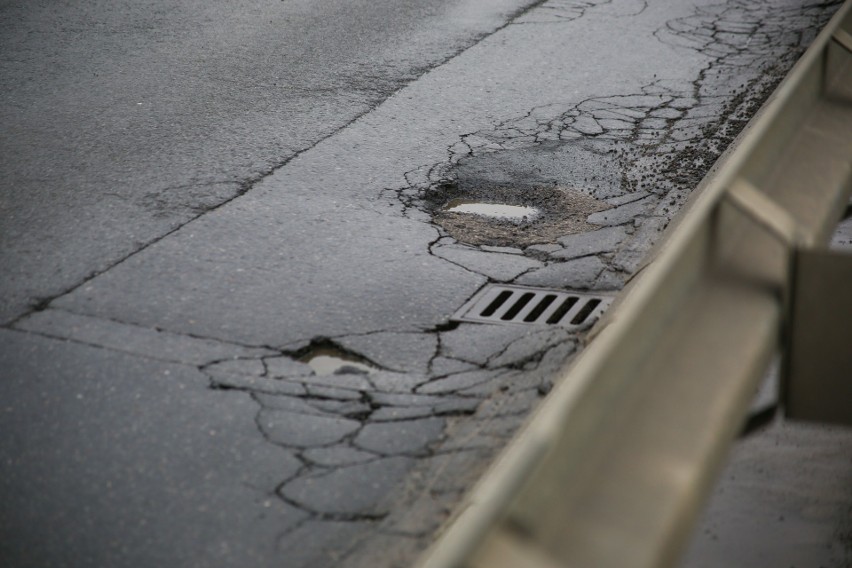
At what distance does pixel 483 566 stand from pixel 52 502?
2786mm

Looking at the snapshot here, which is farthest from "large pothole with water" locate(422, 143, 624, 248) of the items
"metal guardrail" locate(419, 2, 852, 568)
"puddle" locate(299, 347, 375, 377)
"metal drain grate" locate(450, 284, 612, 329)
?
"metal guardrail" locate(419, 2, 852, 568)

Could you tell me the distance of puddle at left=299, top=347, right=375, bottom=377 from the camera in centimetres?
Result: 451

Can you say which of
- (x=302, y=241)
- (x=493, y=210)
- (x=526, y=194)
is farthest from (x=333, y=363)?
(x=526, y=194)

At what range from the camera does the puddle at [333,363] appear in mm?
4508

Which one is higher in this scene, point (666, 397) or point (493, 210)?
point (666, 397)

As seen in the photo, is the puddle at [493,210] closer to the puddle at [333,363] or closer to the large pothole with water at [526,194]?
the large pothole with water at [526,194]

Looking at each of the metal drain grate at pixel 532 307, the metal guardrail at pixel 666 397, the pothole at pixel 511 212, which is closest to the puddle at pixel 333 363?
the metal drain grate at pixel 532 307

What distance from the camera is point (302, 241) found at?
5.75 m

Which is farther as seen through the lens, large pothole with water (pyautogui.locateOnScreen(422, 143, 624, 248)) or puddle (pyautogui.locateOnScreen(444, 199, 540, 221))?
puddle (pyautogui.locateOnScreen(444, 199, 540, 221))

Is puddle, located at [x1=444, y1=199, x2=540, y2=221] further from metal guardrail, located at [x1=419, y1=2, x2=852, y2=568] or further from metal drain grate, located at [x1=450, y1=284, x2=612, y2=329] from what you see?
metal guardrail, located at [x1=419, y1=2, x2=852, y2=568]

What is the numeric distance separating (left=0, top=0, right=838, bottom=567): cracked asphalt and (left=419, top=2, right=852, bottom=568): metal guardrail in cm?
171

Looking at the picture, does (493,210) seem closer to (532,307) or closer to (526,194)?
(526,194)

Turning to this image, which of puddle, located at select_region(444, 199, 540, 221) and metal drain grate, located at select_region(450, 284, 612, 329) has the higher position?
puddle, located at select_region(444, 199, 540, 221)

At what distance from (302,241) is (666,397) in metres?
4.14
